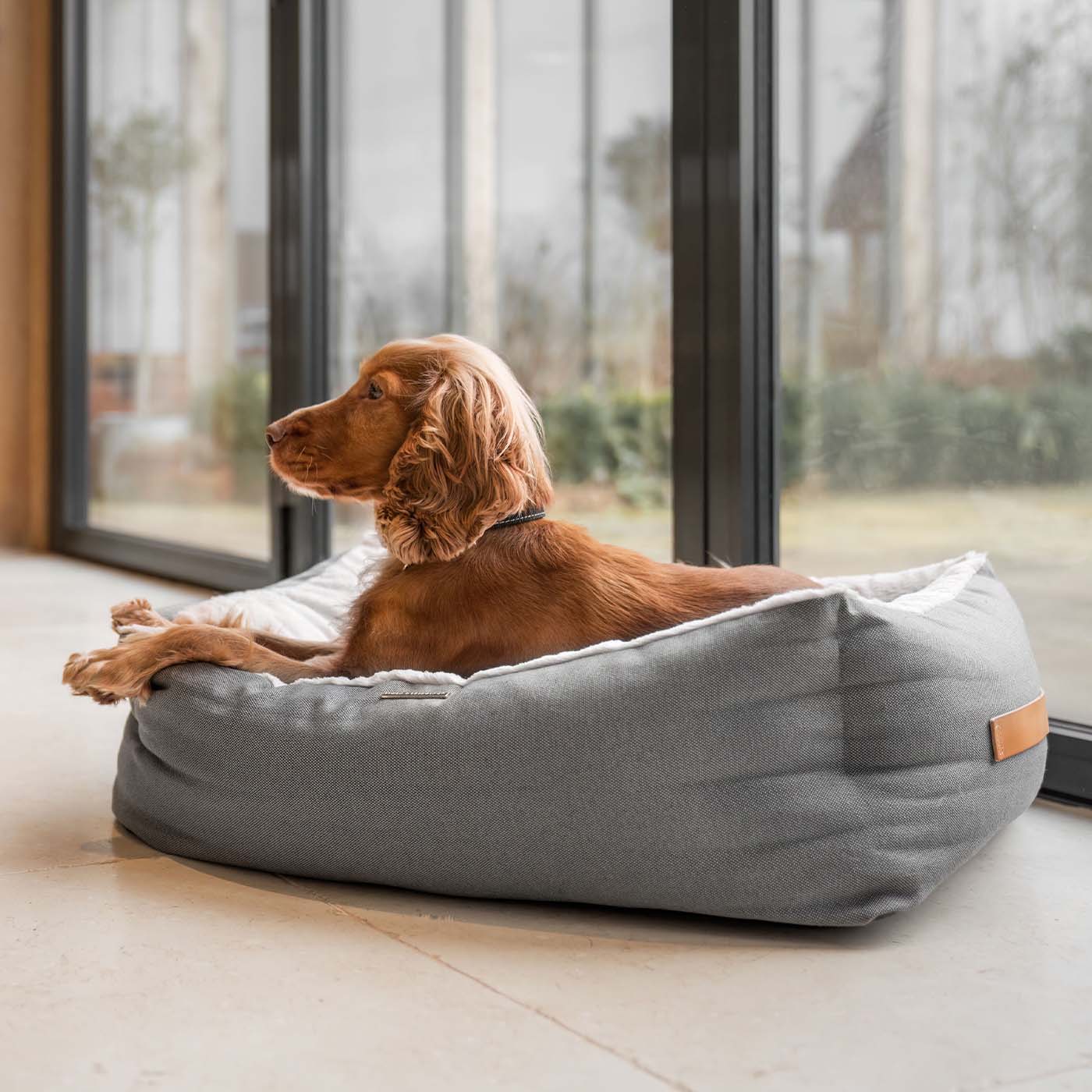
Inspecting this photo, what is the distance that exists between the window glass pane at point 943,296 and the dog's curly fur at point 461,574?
674 millimetres

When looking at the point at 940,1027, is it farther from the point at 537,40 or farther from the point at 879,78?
the point at 537,40

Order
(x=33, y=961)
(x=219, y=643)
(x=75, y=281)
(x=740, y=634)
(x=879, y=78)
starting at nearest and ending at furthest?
(x=33, y=961)
(x=740, y=634)
(x=219, y=643)
(x=879, y=78)
(x=75, y=281)

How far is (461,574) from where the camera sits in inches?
76.1

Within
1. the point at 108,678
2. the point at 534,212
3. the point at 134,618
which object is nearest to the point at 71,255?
the point at 534,212

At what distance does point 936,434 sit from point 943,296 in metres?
0.25

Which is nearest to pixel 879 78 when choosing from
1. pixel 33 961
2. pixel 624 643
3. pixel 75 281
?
pixel 624 643

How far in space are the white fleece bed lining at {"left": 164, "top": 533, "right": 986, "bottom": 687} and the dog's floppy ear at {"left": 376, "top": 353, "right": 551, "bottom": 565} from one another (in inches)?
6.3

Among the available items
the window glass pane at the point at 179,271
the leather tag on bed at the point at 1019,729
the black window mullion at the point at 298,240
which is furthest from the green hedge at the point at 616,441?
the window glass pane at the point at 179,271

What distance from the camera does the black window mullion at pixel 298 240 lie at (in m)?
4.38

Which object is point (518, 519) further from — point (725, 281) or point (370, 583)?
point (725, 281)

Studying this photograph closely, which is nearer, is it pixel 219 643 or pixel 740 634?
pixel 740 634

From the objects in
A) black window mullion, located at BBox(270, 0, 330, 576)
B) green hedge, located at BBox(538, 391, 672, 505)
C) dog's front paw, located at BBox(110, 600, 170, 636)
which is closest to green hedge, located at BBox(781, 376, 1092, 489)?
green hedge, located at BBox(538, 391, 672, 505)

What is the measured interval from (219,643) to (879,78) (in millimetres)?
1687

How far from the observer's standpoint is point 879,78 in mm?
2723
